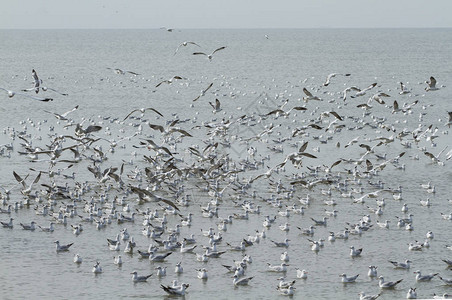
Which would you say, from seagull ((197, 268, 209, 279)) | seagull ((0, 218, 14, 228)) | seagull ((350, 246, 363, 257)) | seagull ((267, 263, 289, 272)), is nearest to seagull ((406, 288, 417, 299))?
seagull ((350, 246, 363, 257))

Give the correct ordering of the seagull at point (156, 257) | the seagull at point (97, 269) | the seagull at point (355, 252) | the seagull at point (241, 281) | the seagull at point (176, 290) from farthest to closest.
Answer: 1. the seagull at point (355, 252)
2. the seagull at point (156, 257)
3. the seagull at point (97, 269)
4. the seagull at point (241, 281)
5. the seagull at point (176, 290)

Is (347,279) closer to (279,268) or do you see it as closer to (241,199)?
(279,268)

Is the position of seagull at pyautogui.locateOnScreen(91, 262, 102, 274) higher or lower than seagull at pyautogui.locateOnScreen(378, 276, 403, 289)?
lower

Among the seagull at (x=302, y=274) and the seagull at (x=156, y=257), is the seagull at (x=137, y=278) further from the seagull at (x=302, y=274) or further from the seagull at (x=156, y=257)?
the seagull at (x=302, y=274)

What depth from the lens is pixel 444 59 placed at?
4998 inches

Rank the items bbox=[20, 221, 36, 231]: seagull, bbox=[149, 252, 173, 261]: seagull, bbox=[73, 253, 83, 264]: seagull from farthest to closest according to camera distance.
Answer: bbox=[20, 221, 36, 231]: seagull → bbox=[149, 252, 173, 261]: seagull → bbox=[73, 253, 83, 264]: seagull

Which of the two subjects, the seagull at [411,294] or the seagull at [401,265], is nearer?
the seagull at [411,294]

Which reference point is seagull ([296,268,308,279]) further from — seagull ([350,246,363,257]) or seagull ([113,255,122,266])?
seagull ([113,255,122,266])

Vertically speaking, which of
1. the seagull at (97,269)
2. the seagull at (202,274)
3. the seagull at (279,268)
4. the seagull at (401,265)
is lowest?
the seagull at (97,269)

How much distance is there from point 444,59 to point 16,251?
363 ft

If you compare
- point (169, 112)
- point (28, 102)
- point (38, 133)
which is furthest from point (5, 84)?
point (38, 133)

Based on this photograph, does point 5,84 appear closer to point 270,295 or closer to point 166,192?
point 166,192

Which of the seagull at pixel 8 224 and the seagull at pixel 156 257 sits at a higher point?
the seagull at pixel 156 257

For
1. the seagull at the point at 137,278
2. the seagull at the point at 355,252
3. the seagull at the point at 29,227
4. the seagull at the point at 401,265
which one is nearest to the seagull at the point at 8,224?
the seagull at the point at 29,227
